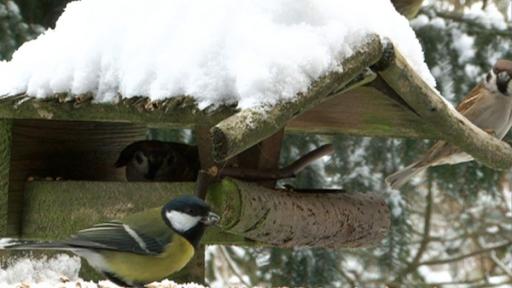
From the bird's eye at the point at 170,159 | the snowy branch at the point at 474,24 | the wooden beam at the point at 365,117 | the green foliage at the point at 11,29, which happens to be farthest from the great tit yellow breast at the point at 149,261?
the snowy branch at the point at 474,24

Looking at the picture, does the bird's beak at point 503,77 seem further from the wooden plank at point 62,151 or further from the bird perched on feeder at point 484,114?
the wooden plank at point 62,151

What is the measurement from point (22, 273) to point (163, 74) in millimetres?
1045

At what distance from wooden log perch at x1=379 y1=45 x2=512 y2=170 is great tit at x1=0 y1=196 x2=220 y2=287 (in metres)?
0.54

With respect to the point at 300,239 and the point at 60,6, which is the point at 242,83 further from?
the point at 60,6

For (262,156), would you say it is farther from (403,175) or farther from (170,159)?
(403,175)

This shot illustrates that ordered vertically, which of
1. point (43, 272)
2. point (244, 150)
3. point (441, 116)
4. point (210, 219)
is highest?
point (441, 116)

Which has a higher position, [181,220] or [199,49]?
[199,49]

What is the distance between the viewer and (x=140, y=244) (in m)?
2.26

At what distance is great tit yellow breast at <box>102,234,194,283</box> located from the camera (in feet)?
7.47

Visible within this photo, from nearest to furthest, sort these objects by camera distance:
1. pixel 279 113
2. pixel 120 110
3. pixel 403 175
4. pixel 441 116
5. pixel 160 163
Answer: pixel 279 113 → pixel 120 110 → pixel 441 116 → pixel 160 163 → pixel 403 175

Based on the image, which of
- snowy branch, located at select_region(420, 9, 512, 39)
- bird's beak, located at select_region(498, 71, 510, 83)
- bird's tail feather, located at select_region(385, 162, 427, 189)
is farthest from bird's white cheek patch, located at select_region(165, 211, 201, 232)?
snowy branch, located at select_region(420, 9, 512, 39)

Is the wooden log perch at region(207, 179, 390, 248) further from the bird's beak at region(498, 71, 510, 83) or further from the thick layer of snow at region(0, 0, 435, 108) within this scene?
the bird's beak at region(498, 71, 510, 83)

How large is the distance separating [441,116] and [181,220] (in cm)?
67

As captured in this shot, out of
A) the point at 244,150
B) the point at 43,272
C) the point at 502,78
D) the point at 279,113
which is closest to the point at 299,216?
the point at 244,150
